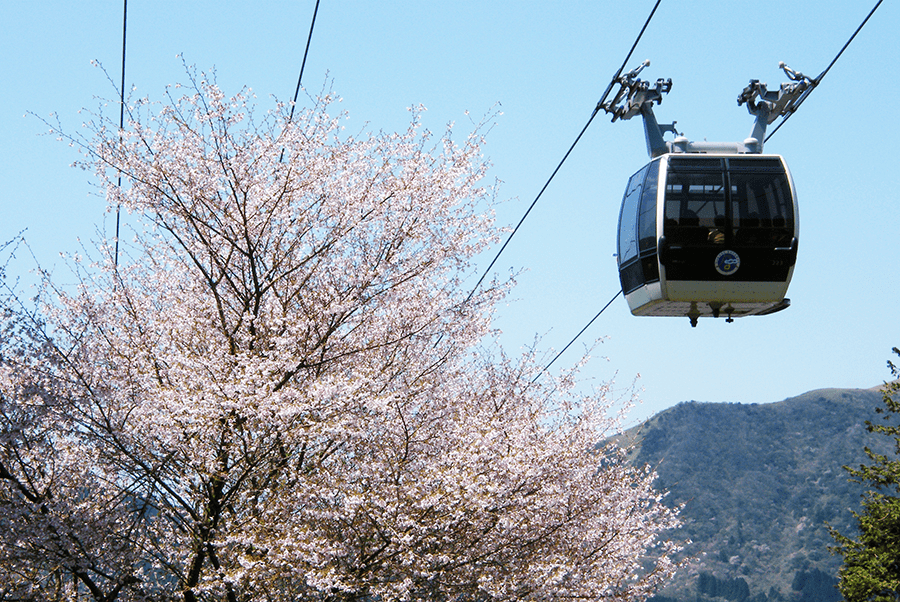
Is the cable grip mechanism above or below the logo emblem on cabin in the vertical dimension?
above

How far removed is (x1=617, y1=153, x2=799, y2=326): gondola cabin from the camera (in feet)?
37.3

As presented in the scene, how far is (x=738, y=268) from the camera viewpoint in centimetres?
1145

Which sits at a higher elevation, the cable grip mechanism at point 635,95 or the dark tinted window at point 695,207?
the cable grip mechanism at point 635,95

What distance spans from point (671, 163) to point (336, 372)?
5.65 meters

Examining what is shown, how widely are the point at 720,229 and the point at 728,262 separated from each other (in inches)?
18.7

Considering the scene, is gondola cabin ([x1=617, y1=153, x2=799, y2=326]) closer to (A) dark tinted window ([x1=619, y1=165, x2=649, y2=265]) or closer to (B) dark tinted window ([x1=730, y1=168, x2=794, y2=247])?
(B) dark tinted window ([x1=730, y1=168, x2=794, y2=247])

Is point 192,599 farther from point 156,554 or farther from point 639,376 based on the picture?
point 639,376

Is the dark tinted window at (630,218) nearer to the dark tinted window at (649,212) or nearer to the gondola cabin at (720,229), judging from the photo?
the dark tinted window at (649,212)

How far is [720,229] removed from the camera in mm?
11430

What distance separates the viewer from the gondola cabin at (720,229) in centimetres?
1138

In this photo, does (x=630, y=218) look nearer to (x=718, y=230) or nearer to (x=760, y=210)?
(x=718, y=230)

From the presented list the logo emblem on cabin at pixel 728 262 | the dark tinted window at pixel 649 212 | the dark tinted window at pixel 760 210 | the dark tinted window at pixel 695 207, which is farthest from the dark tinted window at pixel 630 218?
the dark tinted window at pixel 760 210

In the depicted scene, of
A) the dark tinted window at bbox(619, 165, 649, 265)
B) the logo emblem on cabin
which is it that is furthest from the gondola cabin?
the dark tinted window at bbox(619, 165, 649, 265)

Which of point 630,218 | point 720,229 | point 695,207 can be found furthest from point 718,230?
point 630,218
